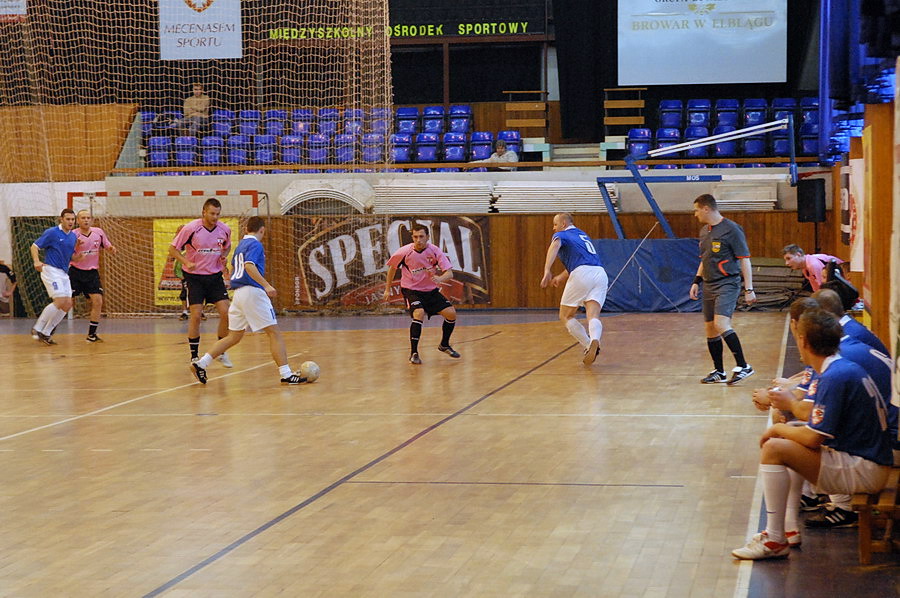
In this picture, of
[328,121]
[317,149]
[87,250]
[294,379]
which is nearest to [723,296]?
[294,379]

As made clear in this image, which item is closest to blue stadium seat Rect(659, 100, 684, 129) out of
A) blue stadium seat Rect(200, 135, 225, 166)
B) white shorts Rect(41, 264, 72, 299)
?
blue stadium seat Rect(200, 135, 225, 166)

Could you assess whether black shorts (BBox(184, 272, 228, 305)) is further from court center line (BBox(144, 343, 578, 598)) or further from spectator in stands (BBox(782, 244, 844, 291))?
spectator in stands (BBox(782, 244, 844, 291))

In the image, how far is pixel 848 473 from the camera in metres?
5.26

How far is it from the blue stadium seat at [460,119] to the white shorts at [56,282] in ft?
39.7

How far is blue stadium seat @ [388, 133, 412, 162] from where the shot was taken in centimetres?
2648

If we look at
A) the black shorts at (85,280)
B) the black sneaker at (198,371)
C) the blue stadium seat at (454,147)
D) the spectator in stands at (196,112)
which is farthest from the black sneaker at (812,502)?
the spectator in stands at (196,112)

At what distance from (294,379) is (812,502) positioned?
23.7ft

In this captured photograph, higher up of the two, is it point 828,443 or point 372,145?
point 372,145

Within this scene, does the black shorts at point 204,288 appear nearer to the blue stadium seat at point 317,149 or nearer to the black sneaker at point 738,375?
the black sneaker at point 738,375

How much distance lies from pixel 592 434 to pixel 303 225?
16113 mm

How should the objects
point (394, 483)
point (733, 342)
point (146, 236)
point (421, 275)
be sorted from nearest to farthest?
point (394, 483)
point (733, 342)
point (421, 275)
point (146, 236)

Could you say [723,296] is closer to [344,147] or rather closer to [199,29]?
[344,147]

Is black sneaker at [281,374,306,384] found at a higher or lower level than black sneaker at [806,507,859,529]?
lower

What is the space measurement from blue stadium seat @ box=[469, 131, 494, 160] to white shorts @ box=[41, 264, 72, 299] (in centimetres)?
1121
